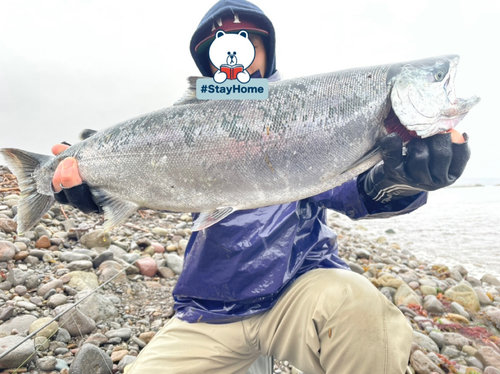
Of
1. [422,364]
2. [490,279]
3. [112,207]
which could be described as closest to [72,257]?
[112,207]

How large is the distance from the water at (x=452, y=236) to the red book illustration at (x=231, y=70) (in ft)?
24.0

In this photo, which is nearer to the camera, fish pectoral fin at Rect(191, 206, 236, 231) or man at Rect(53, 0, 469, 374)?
man at Rect(53, 0, 469, 374)

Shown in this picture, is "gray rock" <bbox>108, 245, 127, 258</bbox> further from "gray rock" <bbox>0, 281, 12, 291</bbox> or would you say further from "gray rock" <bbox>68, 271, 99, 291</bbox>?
"gray rock" <bbox>0, 281, 12, 291</bbox>

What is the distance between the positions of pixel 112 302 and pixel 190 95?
8.32ft

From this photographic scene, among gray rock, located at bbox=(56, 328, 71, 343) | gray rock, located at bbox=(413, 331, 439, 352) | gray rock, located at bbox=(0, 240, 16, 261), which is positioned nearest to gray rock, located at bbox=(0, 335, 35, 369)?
gray rock, located at bbox=(56, 328, 71, 343)

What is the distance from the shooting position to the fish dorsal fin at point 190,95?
2498 millimetres

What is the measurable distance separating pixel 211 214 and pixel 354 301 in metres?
1.16

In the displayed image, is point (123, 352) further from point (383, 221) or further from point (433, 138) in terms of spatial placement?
point (383, 221)

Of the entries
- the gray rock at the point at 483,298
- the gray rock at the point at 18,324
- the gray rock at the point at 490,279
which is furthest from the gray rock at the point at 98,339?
the gray rock at the point at 490,279

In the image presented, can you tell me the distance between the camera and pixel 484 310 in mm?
4945

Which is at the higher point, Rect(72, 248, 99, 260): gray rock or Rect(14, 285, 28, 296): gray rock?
Rect(14, 285, 28, 296): gray rock

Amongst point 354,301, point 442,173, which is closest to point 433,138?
point 442,173

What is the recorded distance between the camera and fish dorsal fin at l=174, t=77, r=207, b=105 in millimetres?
2498

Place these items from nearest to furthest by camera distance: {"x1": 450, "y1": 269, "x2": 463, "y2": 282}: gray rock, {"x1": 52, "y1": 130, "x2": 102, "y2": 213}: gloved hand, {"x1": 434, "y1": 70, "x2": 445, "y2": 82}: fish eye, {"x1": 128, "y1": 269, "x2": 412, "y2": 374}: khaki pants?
{"x1": 128, "y1": 269, "x2": 412, "y2": 374}: khaki pants < {"x1": 434, "y1": 70, "x2": 445, "y2": 82}: fish eye < {"x1": 52, "y1": 130, "x2": 102, "y2": 213}: gloved hand < {"x1": 450, "y1": 269, "x2": 463, "y2": 282}: gray rock
